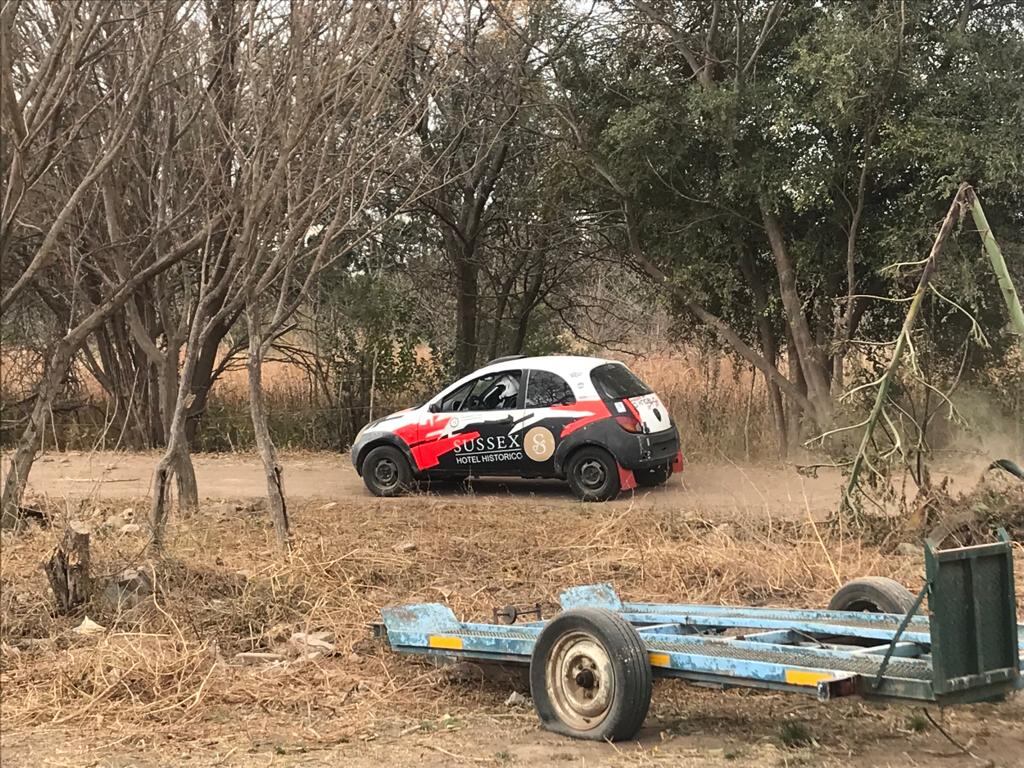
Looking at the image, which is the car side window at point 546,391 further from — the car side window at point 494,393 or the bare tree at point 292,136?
the bare tree at point 292,136

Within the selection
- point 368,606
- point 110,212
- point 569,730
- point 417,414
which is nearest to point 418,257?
point 417,414

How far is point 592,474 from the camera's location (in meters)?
12.9

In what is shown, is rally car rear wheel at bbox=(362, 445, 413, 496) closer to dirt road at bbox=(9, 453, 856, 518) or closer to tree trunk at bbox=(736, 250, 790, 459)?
dirt road at bbox=(9, 453, 856, 518)

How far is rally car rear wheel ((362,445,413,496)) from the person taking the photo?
45.8 ft

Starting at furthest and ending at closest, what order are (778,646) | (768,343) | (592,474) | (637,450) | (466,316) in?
(466,316) < (768,343) < (592,474) < (637,450) < (778,646)

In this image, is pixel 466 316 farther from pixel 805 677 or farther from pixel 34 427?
pixel 805 677

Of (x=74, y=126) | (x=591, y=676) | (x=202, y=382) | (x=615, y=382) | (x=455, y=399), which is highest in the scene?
(x=74, y=126)

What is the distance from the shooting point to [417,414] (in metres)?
14.0

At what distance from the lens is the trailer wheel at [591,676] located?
4898 millimetres

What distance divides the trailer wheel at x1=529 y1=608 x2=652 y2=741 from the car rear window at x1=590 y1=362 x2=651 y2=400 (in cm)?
777

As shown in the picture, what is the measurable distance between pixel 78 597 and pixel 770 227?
11091mm

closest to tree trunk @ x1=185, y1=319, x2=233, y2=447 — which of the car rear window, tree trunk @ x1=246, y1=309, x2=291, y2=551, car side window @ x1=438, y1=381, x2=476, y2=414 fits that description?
car side window @ x1=438, y1=381, x2=476, y2=414

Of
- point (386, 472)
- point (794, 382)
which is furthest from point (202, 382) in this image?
point (794, 382)

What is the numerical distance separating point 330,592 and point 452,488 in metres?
6.96
